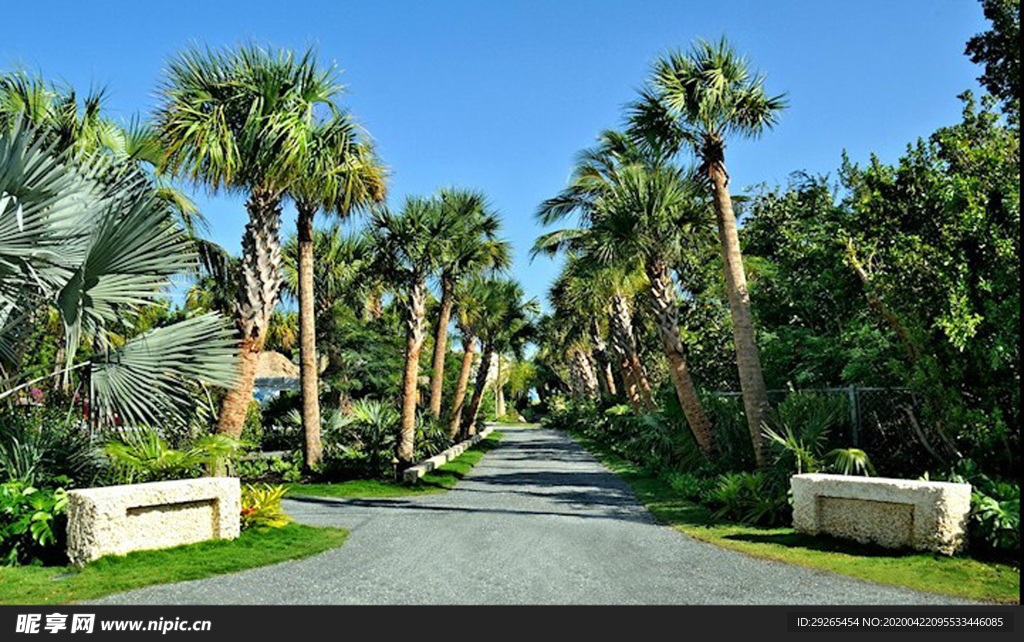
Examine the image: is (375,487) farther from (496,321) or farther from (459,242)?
(496,321)

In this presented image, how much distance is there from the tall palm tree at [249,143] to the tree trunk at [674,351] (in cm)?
715

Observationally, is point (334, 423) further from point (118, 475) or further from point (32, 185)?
point (32, 185)

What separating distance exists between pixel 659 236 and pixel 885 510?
7.82 metres

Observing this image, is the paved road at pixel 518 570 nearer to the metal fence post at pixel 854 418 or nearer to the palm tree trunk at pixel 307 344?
the metal fence post at pixel 854 418

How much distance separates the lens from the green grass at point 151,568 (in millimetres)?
6242

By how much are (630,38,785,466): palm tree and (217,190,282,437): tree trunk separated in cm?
640

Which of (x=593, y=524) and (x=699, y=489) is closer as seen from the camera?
(x=593, y=524)

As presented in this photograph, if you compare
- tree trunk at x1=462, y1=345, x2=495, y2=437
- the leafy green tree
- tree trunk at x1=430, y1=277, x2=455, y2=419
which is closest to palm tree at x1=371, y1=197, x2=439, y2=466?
tree trunk at x1=430, y1=277, x2=455, y2=419

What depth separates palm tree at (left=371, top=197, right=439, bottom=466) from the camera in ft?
59.5

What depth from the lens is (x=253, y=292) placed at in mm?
11180
